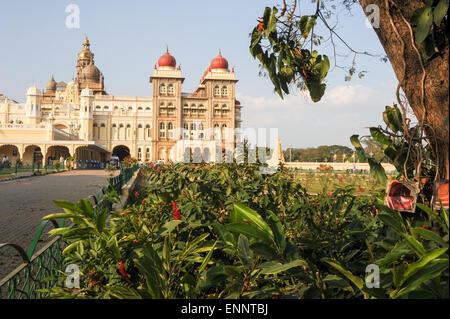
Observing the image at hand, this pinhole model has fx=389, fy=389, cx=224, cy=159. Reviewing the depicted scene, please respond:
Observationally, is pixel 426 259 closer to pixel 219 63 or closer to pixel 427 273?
pixel 427 273

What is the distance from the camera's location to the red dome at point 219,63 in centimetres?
5119

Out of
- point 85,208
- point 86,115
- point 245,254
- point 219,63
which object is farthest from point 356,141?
point 219,63

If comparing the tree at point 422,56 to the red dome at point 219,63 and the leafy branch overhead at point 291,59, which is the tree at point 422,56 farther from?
the red dome at point 219,63

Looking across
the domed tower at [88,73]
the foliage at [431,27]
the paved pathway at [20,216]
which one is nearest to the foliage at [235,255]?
the foliage at [431,27]

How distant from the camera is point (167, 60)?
1983 inches

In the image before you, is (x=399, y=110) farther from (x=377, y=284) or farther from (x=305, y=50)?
(x=377, y=284)

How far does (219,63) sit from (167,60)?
6774 mm

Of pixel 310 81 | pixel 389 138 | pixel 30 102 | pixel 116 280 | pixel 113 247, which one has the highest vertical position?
pixel 30 102

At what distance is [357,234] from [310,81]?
754mm

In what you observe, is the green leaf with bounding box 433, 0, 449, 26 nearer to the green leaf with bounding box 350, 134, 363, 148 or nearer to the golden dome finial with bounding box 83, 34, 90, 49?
the green leaf with bounding box 350, 134, 363, 148
